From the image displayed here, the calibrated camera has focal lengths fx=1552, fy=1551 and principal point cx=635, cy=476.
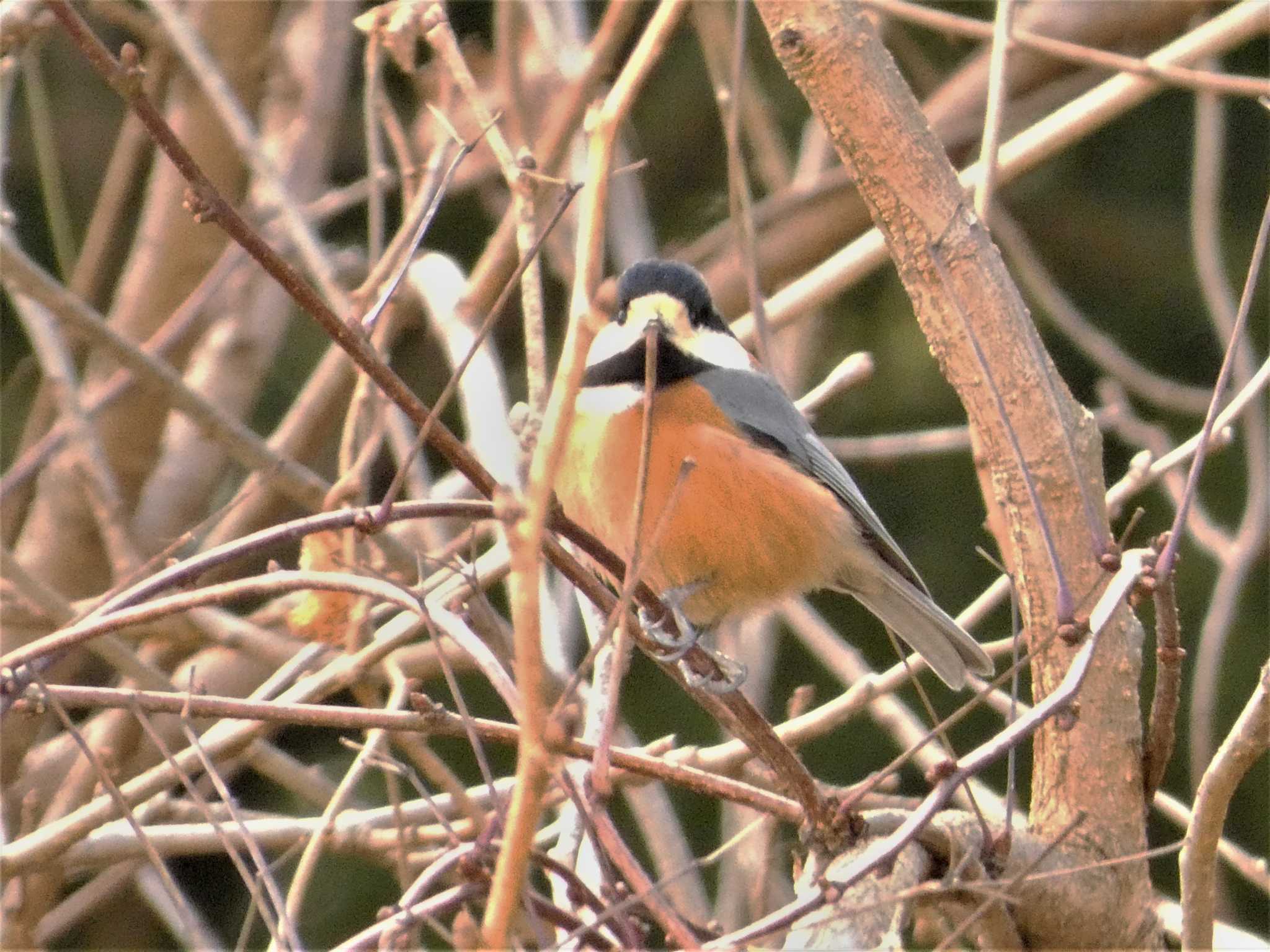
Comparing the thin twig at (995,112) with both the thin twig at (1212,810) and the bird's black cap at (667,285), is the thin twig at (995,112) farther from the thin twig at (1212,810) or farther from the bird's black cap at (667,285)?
the thin twig at (1212,810)

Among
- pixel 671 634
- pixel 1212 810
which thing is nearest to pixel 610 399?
pixel 671 634

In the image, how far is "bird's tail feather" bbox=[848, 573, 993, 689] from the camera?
2840 millimetres

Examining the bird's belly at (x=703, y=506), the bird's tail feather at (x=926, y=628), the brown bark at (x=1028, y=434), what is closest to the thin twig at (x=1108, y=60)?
the brown bark at (x=1028, y=434)

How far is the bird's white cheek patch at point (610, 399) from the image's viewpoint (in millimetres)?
2578

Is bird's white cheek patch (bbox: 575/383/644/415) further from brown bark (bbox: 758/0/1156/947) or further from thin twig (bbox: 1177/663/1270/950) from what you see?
thin twig (bbox: 1177/663/1270/950)

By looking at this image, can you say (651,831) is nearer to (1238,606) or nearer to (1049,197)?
(1238,606)

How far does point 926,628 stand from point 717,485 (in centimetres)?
60

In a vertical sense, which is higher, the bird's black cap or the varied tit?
the bird's black cap

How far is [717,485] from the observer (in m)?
2.55

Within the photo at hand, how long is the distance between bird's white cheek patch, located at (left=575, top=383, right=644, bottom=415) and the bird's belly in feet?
0.04

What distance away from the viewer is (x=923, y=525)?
222 inches

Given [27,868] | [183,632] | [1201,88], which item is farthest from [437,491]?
[1201,88]

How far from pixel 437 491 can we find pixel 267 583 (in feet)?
6.91

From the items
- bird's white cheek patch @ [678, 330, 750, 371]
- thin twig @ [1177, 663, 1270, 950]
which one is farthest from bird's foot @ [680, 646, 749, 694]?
bird's white cheek patch @ [678, 330, 750, 371]
